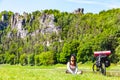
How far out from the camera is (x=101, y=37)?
148 meters

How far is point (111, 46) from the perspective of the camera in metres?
144

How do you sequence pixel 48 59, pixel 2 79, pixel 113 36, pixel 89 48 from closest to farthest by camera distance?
pixel 2 79 → pixel 113 36 → pixel 89 48 → pixel 48 59

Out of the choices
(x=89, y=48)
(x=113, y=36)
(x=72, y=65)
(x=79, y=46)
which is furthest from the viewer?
(x=79, y=46)

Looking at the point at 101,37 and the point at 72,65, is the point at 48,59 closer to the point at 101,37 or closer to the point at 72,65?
the point at 101,37

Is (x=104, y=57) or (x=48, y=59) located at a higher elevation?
(x=104, y=57)

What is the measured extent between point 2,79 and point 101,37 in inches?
5226

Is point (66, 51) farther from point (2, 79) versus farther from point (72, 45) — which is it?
point (2, 79)

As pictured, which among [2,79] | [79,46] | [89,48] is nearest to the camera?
[2,79]

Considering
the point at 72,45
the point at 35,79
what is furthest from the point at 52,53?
the point at 35,79

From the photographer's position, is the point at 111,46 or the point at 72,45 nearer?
the point at 111,46

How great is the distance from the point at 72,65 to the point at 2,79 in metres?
8.99

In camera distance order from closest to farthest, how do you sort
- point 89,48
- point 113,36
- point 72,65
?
point 72,65
point 113,36
point 89,48

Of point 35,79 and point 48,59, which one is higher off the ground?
point 35,79

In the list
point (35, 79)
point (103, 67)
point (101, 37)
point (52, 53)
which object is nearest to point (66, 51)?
point (52, 53)
